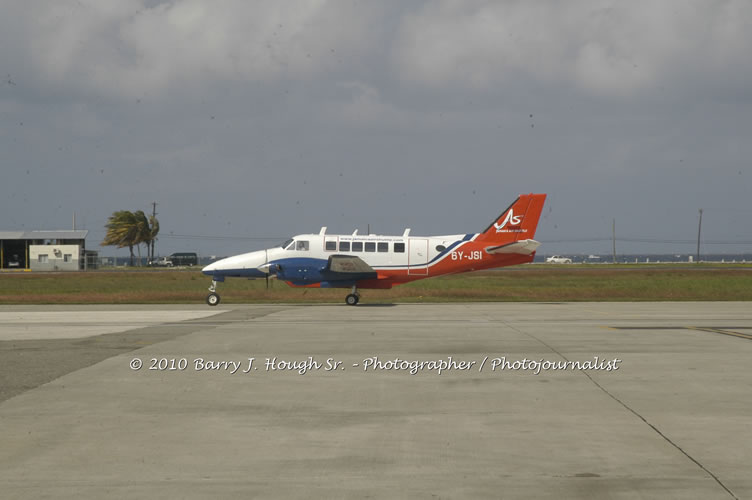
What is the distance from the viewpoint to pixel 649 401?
31.0 feet

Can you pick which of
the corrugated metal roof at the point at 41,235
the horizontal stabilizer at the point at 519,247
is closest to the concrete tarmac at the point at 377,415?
the horizontal stabilizer at the point at 519,247

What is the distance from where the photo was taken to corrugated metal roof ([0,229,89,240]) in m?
95.4

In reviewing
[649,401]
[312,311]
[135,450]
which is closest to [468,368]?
[649,401]

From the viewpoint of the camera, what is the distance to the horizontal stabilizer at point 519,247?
3108 centimetres

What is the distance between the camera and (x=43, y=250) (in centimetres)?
9381

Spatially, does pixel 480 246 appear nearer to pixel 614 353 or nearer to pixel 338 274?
pixel 338 274

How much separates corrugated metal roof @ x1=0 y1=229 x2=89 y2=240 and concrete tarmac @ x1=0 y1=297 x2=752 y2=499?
86.1m

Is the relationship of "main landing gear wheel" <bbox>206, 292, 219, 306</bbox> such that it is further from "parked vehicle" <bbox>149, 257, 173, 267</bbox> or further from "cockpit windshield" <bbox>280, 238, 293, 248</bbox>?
"parked vehicle" <bbox>149, 257, 173, 267</bbox>

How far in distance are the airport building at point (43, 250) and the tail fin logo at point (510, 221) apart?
76.4 m

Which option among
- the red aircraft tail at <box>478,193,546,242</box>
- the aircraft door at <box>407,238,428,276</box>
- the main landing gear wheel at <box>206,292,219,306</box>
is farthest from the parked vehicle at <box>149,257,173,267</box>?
the red aircraft tail at <box>478,193,546,242</box>

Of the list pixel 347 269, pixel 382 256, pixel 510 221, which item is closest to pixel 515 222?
pixel 510 221

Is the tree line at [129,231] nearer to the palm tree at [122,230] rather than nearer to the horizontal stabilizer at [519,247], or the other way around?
the palm tree at [122,230]

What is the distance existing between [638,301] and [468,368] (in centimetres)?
2265

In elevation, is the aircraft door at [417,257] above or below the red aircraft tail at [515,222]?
below
